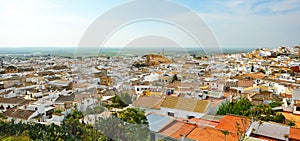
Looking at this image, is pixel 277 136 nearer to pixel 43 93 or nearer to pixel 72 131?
pixel 72 131

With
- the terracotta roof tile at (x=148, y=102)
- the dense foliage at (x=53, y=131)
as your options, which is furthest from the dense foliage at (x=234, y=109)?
the dense foliage at (x=53, y=131)

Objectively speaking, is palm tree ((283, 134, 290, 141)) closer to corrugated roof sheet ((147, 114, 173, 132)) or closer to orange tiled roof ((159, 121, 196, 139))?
orange tiled roof ((159, 121, 196, 139))

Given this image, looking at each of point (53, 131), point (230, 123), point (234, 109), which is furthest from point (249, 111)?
point (53, 131)

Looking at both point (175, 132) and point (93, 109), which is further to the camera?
point (93, 109)

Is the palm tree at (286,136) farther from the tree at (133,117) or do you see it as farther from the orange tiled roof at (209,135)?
the tree at (133,117)

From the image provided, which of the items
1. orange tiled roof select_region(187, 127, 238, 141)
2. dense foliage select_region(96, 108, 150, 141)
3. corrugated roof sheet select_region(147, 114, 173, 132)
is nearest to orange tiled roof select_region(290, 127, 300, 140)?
orange tiled roof select_region(187, 127, 238, 141)

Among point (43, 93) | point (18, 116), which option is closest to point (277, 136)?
point (18, 116)
